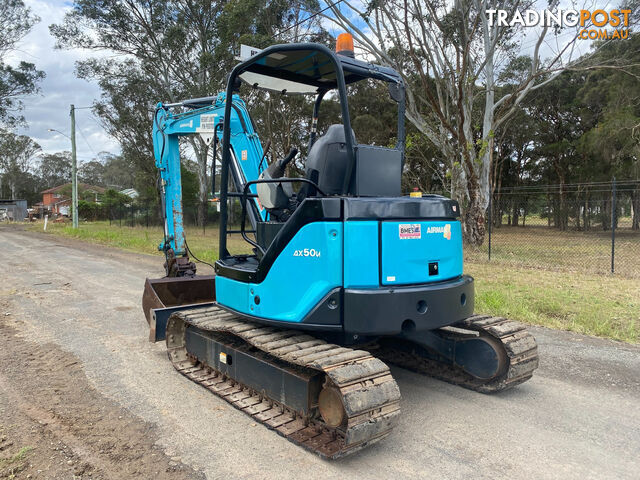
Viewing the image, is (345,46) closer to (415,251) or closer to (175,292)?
(415,251)

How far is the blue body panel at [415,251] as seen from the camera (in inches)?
147

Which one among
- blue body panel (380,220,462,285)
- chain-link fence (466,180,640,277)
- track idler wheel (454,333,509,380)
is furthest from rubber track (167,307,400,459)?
chain-link fence (466,180,640,277)

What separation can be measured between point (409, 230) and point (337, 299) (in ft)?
2.50

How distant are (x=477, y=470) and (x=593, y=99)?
34.1m

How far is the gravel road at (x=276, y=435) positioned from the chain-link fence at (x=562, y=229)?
32.8ft

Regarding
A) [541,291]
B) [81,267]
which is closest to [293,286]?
[541,291]

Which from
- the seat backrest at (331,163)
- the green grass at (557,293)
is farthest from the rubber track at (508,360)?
the green grass at (557,293)

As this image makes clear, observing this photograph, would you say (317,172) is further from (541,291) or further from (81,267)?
(81,267)

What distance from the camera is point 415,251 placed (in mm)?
3832

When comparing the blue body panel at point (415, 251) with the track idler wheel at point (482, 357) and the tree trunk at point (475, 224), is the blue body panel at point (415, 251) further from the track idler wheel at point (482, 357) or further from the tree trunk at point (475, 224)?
the tree trunk at point (475, 224)

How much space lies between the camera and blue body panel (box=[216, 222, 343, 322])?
3.67 meters

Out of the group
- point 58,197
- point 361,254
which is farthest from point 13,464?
point 58,197

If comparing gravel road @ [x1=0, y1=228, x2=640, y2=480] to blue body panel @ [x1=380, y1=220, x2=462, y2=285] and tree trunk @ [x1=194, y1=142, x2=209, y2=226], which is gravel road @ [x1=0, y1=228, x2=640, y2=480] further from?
tree trunk @ [x1=194, y1=142, x2=209, y2=226]

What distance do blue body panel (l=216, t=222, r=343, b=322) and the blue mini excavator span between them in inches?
0.4
